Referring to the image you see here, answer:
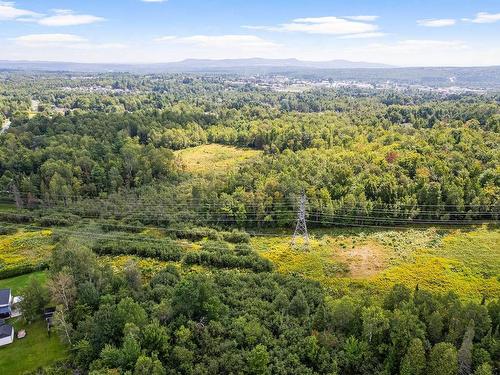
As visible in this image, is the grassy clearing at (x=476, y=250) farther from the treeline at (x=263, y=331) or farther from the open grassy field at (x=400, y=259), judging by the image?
the treeline at (x=263, y=331)

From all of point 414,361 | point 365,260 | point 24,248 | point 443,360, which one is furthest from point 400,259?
point 24,248

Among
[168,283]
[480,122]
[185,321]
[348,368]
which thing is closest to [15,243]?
[168,283]

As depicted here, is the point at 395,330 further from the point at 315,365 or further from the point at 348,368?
the point at 315,365

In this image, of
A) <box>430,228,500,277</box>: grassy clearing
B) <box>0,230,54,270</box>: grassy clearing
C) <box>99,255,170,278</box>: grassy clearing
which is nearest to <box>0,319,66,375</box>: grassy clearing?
<box>99,255,170,278</box>: grassy clearing

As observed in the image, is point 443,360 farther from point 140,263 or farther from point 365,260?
point 140,263

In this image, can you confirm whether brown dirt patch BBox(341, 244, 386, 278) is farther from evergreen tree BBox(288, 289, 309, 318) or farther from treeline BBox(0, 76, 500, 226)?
evergreen tree BBox(288, 289, 309, 318)

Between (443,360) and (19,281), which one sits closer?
(443,360)
